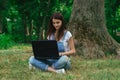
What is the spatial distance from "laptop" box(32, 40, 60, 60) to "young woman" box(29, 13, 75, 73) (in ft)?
0.48

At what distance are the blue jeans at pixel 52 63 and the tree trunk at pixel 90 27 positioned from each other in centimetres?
311

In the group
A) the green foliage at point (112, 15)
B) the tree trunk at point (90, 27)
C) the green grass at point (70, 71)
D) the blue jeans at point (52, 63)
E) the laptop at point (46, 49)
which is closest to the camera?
the green grass at point (70, 71)

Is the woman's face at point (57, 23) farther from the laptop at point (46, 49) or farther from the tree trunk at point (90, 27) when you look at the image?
the tree trunk at point (90, 27)

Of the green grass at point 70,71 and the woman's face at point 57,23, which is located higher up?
the woman's face at point 57,23

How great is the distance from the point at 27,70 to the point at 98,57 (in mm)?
3333

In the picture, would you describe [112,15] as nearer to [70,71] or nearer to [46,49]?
[70,71]

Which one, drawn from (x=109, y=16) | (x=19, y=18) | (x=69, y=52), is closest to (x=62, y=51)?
(x=69, y=52)

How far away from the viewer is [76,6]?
464 inches

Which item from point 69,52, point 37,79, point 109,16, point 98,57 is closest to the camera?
point 37,79

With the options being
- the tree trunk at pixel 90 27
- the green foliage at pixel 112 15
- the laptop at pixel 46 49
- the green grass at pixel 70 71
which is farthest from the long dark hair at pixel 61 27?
the green foliage at pixel 112 15

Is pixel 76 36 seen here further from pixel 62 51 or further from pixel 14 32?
pixel 14 32

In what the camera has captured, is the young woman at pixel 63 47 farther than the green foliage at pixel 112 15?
No

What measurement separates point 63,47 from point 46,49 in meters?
0.44

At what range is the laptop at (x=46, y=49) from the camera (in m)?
7.88
